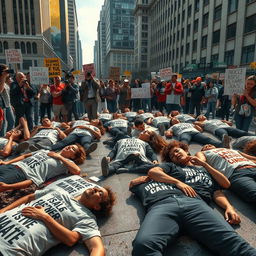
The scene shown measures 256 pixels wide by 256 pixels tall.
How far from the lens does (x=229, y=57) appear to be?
27469 mm

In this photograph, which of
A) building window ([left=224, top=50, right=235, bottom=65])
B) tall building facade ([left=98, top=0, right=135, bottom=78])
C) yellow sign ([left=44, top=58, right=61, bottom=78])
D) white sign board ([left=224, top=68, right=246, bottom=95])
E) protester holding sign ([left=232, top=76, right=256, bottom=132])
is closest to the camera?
protester holding sign ([left=232, top=76, right=256, bottom=132])

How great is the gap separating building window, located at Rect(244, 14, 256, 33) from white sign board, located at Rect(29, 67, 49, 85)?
23.5m

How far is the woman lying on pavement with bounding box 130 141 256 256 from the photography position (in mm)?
1901

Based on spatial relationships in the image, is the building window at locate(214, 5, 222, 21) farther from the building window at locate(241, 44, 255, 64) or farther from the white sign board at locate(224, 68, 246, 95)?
the white sign board at locate(224, 68, 246, 95)

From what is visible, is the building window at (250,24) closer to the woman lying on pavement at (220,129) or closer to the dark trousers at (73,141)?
the woman lying on pavement at (220,129)

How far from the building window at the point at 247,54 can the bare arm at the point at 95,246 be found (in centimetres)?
Result: 2619

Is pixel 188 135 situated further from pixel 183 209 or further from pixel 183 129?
pixel 183 209

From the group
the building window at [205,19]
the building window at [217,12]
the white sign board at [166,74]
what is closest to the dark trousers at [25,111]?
the white sign board at [166,74]

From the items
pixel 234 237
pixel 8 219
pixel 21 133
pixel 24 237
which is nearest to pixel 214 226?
pixel 234 237

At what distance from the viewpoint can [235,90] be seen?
21.0 ft

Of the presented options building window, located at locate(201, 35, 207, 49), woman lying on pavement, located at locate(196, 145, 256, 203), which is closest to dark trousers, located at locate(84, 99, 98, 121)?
woman lying on pavement, located at locate(196, 145, 256, 203)

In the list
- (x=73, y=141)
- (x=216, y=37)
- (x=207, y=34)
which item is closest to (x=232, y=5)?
(x=216, y=37)

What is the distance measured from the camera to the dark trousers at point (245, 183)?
2.79m

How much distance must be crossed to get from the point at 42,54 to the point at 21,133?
54.0 meters
